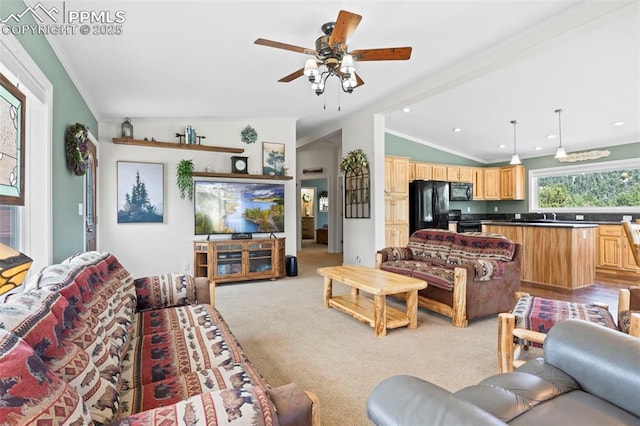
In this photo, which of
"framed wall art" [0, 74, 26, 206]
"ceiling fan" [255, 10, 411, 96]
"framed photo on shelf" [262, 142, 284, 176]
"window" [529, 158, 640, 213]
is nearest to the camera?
"framed wall art" [0, 74, 26, 206]

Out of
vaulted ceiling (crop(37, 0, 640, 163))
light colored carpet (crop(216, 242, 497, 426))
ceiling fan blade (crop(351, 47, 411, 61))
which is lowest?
light colored carpet (crop(216, 242, 497, 426))

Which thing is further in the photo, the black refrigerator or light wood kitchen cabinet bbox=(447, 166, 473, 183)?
light wood kitchen cabinet bbox=(447, 166, 473, 183)

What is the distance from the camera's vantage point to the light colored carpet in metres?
2.04

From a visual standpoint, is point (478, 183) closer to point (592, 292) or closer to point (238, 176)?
point (592, 292)

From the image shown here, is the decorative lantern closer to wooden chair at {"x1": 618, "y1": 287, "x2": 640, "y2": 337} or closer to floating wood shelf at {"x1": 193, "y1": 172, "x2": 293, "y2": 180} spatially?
floating wood shelf at {"x1": 193, "y1": 172, "x2": 293, "y2": 180}

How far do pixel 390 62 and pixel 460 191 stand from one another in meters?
4.54

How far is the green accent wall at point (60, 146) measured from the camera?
7.00ft

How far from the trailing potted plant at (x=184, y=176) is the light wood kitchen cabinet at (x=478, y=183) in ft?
20.8

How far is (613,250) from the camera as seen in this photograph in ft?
18.5

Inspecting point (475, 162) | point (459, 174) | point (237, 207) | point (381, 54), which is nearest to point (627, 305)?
point (381, 54)

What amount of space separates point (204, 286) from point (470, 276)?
243 cm

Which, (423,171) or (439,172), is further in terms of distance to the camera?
(439,172)

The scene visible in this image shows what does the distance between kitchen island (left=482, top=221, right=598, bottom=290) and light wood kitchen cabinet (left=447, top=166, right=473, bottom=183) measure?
252 cm

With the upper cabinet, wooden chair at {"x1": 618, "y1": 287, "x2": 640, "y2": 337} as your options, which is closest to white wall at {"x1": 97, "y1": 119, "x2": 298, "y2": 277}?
the upper cabinet
